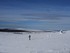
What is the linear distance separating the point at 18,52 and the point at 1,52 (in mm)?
897

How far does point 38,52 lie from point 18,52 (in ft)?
3.52

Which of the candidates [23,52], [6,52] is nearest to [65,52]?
[23,52]

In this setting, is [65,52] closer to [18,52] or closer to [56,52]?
[56,52]

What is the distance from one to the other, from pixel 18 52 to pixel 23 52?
0.28 meters

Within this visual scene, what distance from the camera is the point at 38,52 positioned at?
34.4 feet

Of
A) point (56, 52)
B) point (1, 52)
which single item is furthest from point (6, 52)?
point (56, 52)

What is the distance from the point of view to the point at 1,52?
10.3m

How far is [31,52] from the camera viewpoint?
10391 mm

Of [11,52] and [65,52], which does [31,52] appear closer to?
[11,52]

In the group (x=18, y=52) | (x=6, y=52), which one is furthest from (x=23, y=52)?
(x=6, y=52)

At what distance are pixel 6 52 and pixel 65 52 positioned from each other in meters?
3.14

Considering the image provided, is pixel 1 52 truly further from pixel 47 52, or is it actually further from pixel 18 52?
pixel 47 52

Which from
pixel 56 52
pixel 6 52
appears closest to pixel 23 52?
pixel 6 52

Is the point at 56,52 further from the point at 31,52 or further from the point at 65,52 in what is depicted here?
the point at 31,52
